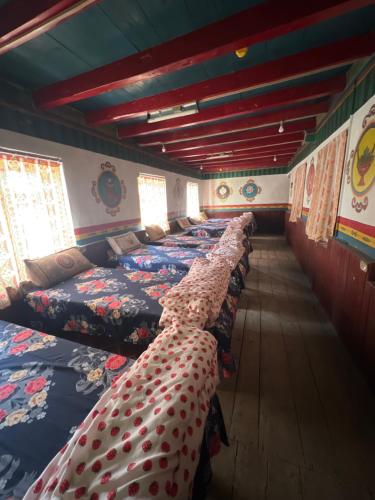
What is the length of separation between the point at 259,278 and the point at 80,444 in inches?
135

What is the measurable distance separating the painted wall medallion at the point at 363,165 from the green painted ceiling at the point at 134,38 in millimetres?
647

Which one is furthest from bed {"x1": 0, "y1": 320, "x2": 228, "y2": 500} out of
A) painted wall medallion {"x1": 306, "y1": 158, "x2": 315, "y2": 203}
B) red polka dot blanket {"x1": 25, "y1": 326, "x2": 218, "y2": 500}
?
painted wall medallion {"x1": 306, "y1": 158, "x2": 315, "y2": 203}

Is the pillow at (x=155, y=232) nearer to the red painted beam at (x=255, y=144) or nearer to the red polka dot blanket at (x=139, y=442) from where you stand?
the red painted beam at (x=255, y=144)

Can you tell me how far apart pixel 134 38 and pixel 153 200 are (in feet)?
10.5

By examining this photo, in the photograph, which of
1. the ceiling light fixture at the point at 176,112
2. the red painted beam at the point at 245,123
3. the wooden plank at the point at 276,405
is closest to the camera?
the wooden plank at the point at 276,405

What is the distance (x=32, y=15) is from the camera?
3.46 feet

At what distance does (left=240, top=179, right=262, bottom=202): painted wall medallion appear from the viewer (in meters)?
7.54

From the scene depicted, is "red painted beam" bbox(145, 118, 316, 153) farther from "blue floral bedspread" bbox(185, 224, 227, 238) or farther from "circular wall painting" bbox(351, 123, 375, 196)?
"blue floral bedspread" bbox(185, 224, 227, 238)

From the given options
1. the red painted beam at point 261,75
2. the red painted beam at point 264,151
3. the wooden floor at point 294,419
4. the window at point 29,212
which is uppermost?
the red painted beam at point 264,151

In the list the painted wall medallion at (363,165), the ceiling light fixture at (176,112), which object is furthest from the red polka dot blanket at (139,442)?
the ceiling light fixture at (176,112)

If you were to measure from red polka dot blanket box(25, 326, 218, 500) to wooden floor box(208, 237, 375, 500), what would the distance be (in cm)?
76

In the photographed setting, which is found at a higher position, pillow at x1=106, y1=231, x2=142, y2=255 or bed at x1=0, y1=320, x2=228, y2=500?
pillow at x1=106, y1=231, x2=142, y2=255

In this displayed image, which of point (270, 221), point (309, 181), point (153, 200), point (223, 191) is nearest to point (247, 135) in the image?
point (309, 181)

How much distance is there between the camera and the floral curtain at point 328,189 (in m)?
2.16
